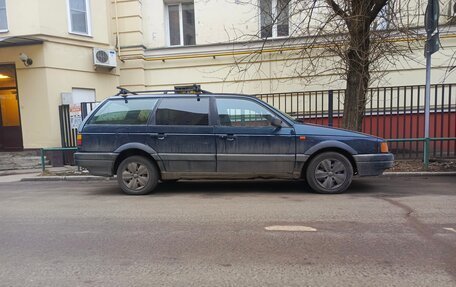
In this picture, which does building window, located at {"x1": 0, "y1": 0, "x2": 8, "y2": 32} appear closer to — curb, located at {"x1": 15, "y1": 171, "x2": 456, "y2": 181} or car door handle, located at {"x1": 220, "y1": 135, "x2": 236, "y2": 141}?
curb, located at {"x1": 15, "y1": 171, "x2": 456, "y2": 181}

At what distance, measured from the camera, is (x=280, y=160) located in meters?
6.96

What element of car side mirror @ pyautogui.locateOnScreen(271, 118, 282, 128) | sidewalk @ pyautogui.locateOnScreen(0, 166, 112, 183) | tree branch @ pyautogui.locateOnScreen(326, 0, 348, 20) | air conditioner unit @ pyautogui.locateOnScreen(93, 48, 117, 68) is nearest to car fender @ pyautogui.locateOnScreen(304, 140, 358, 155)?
car side mirror @ pyautogui.locateOnScreen(271, 118, 282, 128)

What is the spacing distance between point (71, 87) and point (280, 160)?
8.92 meters

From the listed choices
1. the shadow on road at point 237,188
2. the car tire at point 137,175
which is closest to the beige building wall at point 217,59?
the shadow on road at point 237,188

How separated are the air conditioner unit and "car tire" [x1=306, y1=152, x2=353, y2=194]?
9.43 metres

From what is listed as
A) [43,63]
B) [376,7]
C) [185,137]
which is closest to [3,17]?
[43,63]

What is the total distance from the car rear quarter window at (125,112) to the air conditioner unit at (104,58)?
6.76 metres

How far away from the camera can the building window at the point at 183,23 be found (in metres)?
14.8

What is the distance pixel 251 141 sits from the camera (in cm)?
701

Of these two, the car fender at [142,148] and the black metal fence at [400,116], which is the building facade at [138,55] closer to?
the black metal fence at [400,116]

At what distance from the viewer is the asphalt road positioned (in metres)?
3.62

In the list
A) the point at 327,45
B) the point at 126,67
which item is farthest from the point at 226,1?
the point at 327,45

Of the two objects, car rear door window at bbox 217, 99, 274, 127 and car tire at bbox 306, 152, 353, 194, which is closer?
car tire at bbox 306, 152, 353, 194

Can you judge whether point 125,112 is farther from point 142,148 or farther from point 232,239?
point 232,239
